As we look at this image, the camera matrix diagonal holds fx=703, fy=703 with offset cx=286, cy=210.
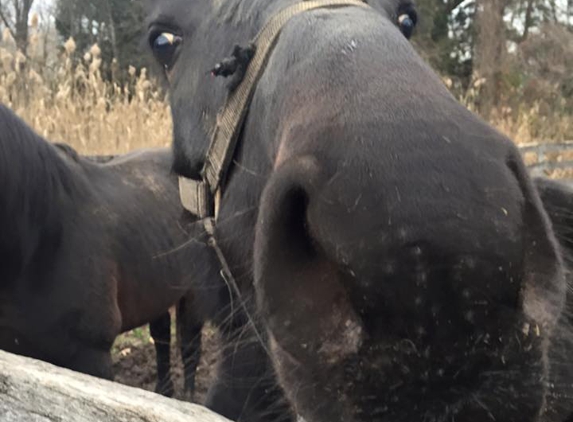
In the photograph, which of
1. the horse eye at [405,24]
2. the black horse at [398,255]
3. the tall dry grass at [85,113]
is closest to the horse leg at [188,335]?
the tall dry grass at [85,113]

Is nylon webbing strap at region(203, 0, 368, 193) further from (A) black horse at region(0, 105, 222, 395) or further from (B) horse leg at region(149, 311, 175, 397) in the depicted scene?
(B) horse leg at region(149, 311, 175, 397)

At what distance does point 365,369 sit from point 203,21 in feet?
3.32

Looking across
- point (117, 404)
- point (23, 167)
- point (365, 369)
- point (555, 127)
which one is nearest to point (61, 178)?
point (23, 167)

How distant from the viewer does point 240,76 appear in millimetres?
1435

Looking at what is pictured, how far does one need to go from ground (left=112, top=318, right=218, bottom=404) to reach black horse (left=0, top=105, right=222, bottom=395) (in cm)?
79

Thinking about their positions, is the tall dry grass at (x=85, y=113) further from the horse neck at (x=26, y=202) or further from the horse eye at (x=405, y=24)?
the horse eye at (x=405, y=24)

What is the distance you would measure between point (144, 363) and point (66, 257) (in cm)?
220

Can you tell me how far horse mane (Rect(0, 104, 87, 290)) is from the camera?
10.2 ft

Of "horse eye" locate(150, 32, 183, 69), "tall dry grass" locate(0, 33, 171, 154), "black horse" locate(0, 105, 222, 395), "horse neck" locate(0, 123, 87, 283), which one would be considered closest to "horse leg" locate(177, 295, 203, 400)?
"black horse" locate(0, 105, 222, 395)

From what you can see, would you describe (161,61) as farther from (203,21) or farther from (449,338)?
(449,338)

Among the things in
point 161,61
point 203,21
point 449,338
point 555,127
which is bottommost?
point 555,127

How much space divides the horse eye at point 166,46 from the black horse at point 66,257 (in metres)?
1.07

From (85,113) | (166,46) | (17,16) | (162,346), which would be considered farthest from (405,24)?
(17,16)

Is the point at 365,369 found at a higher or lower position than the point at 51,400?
higher
